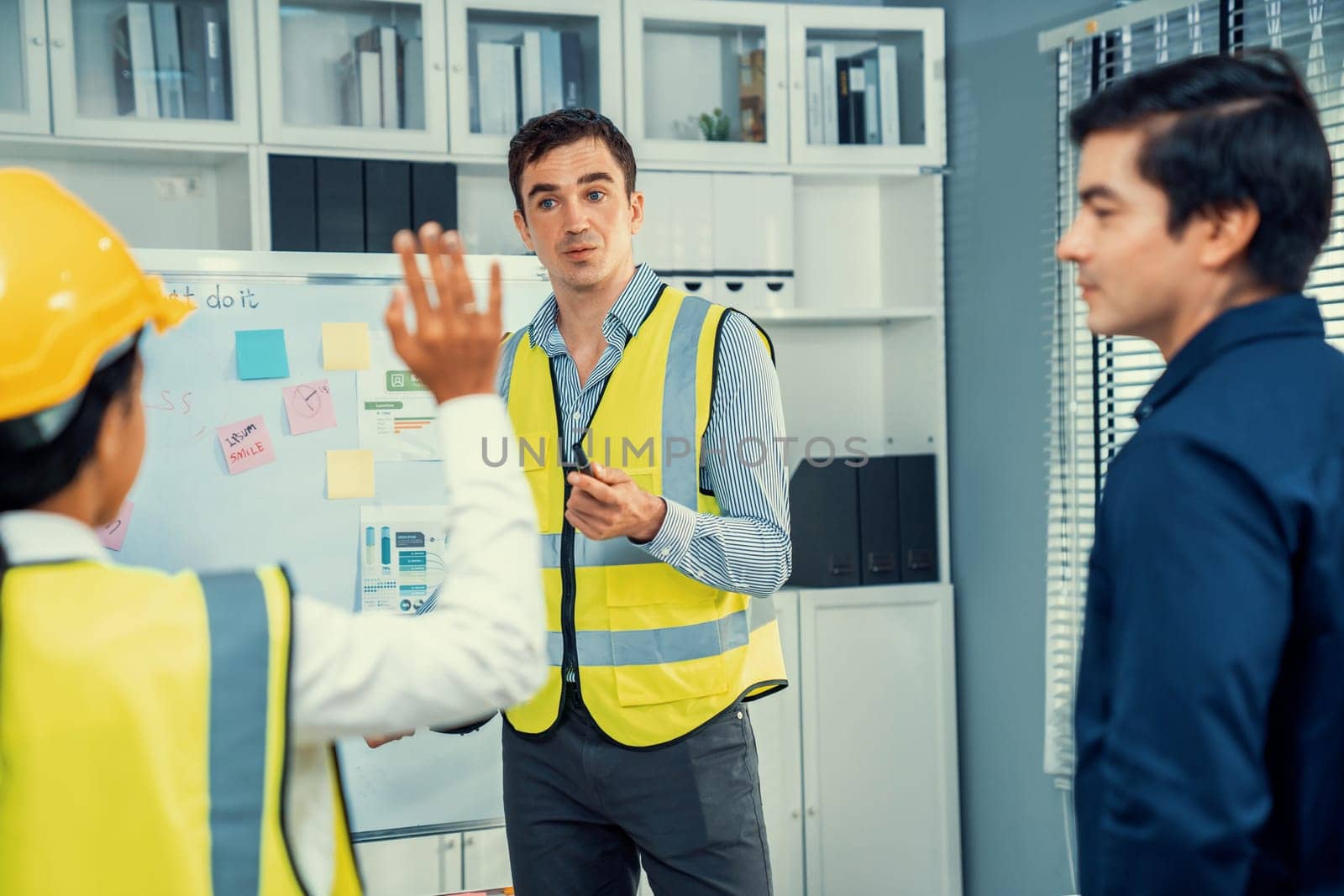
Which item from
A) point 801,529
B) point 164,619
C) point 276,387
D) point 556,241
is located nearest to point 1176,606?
point 164,619

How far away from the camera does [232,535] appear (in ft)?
8.46

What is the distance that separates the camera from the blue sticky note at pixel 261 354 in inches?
102

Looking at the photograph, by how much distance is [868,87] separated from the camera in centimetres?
341

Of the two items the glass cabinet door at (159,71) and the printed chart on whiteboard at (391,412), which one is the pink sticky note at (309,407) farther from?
the glass cabinet door at (159,71)

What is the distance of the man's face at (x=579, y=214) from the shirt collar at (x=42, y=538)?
1116mm

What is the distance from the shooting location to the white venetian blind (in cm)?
271

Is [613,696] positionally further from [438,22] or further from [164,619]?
[438,22]

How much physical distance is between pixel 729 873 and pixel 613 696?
0.29m

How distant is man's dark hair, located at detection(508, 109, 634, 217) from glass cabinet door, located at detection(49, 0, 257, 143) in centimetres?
126

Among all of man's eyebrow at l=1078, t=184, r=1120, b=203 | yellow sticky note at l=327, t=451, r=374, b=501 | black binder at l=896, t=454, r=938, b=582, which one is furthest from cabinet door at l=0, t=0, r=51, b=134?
man's eyebrow at l=1078, t=184, r=1120, b=203

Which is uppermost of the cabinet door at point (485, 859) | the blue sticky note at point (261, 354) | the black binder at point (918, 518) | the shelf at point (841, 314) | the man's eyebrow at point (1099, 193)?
the shelf at point (841, 314)

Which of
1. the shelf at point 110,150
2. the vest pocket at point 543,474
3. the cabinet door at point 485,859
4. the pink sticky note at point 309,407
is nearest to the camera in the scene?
the vest pocket at point 543,474

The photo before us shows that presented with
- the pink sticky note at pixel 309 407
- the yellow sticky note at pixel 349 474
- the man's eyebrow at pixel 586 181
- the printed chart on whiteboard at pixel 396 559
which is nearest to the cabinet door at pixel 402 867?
the printed chart on whiteboard at pixel 396 559

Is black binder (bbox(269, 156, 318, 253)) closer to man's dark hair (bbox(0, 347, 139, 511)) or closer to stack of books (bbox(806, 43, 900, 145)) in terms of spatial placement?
stack of books (bbox(806, 43, 900, 145))
